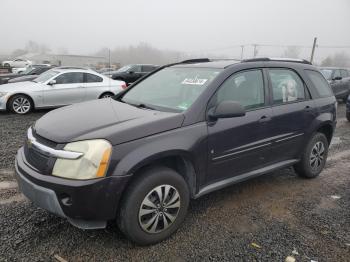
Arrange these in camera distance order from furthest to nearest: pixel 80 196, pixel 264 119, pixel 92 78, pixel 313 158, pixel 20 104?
pixel 92 78
pixel 20 104
pixel 313 158
pixel 264 119
pixel 80 196

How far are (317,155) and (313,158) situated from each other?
0.11 metres

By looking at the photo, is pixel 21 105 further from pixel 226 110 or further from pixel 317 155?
pixel 317 155

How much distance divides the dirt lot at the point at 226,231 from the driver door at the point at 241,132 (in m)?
0.50

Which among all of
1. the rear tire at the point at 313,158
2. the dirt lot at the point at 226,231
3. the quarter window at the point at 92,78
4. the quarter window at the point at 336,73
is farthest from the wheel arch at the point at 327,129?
the quarter window at the point at 336,73

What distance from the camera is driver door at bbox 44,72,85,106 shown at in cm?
947

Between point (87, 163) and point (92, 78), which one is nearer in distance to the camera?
point (87, 163)

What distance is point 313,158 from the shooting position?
15.4 feet

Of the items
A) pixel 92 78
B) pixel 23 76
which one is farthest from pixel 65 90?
pixel 23 76

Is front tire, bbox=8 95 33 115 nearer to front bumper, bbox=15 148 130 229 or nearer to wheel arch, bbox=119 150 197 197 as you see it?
front bumper, bbox=15 148 130 229

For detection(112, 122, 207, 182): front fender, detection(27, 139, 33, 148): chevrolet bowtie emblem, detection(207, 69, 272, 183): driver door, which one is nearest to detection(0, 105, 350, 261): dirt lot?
detection(207, 69, 272, 183): driver door

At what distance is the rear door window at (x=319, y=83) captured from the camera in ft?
15.2

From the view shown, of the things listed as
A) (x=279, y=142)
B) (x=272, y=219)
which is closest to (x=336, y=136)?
(x=279, y=142)

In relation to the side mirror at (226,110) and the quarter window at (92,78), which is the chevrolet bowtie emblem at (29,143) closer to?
the side mirror at (226,110)

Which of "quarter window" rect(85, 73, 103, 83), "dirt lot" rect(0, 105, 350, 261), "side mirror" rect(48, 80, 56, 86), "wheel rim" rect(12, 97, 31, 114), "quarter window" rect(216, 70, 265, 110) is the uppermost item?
"quarter window" rect(216, 70, 265, 110)
